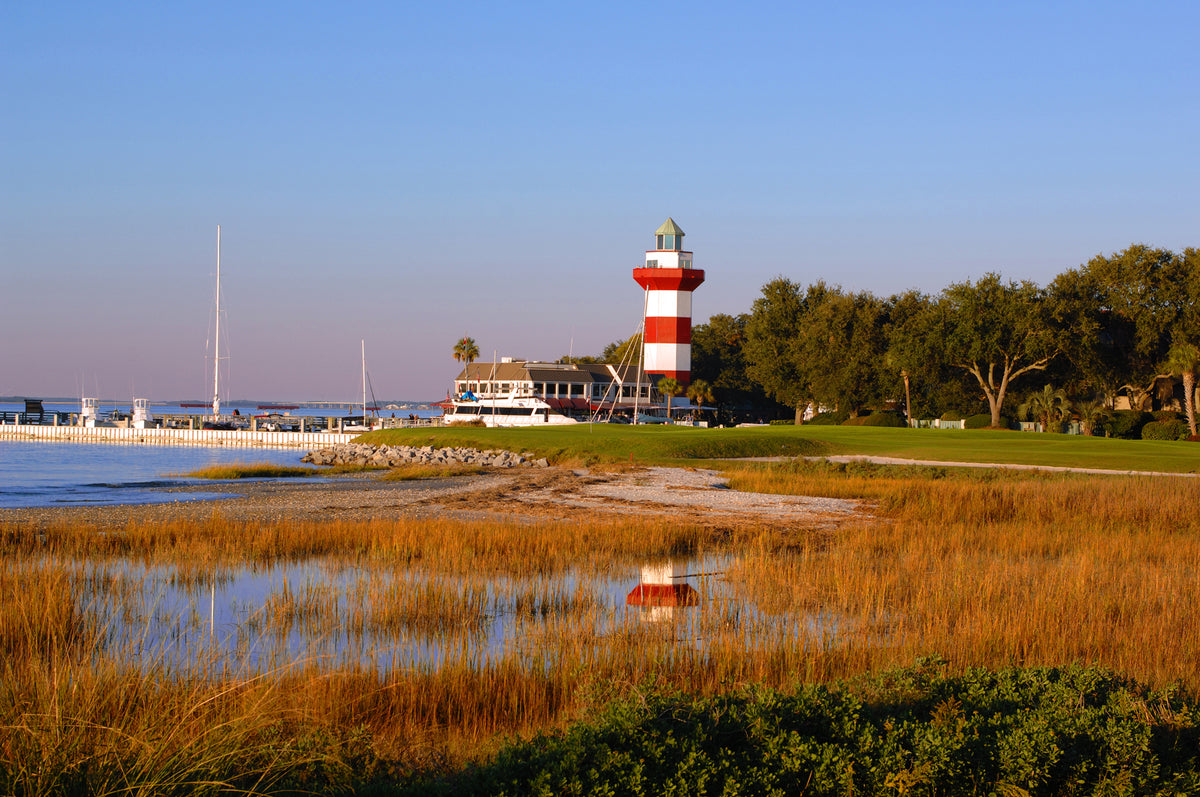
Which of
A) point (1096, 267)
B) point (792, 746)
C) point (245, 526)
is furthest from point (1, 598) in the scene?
point (1096, 267)

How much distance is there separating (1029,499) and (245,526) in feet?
53.8

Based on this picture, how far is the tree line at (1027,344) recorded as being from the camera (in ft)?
212

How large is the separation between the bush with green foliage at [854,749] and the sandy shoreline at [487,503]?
1393 cm

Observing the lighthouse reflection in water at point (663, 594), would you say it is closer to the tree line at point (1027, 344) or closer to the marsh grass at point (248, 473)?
the marsh grass at point (248, 473)

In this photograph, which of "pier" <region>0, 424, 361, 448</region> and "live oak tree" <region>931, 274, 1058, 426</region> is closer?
"live oak tree" <region>931, 274, 1058, 426</region>

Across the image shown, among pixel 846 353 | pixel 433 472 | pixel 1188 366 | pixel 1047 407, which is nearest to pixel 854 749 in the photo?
pixel 433 472

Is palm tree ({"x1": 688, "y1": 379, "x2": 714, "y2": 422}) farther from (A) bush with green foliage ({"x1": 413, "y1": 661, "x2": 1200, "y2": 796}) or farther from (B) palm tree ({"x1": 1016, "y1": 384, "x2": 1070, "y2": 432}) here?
(A) bush with green foliage ({"x1": 413, "y1": 661, "x2": 1200, "y2": 796})

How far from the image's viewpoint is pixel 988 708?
664 cm

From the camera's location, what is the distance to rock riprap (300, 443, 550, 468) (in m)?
44.2

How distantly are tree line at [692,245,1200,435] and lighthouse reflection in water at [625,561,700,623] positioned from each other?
54.2 metres

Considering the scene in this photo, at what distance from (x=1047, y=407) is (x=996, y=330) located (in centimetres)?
558

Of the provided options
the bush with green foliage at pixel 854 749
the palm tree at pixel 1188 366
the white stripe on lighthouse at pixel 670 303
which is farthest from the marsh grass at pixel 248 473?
the palm tree at pixel 1188 366

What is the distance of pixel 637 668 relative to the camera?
865cm

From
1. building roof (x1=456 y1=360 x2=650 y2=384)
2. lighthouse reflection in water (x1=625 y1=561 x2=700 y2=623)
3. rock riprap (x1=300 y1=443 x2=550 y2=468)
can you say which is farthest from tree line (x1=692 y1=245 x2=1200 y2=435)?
lighthouse reflection in water (x1=625 y1=561 x2=700 y2=623)
